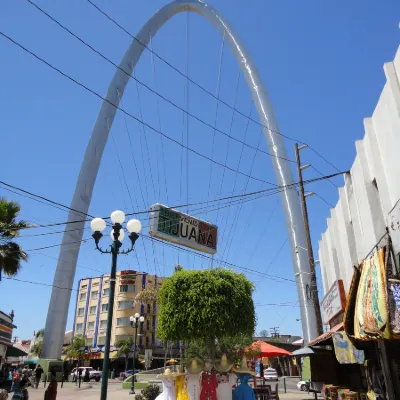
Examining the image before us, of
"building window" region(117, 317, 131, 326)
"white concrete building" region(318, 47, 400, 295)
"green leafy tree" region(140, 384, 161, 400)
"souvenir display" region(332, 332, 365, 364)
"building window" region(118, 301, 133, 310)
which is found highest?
"building window" region(118, 301, 133, 310)

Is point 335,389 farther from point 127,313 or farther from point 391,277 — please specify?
point 127,313

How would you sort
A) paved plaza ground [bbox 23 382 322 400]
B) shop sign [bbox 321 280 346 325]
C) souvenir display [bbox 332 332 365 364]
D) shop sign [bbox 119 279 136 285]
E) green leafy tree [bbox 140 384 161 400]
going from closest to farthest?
souvenir display [bbox 332 332 365 364] < shop sign [bbox 321 280 346 325] < green leafy tree [bbox 140 384 161 400] < paved plaza ground [bbox 23 382 322 400] < shop sign [bbox 119 279 136 285]

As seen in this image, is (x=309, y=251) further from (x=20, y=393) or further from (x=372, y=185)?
(x=20, y=393)

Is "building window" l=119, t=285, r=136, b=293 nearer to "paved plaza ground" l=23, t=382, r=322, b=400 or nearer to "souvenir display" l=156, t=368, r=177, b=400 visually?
"paved plaza ground" l=23, t=382, r=322, b=400

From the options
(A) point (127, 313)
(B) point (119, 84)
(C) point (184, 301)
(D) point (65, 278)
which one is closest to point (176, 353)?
(A) point (127, 313)

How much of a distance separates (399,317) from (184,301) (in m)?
9.33

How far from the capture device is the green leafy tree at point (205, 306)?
14.9 metres

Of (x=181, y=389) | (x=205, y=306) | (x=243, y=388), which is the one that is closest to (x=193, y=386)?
(x=181, y=389)

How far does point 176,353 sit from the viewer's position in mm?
68375

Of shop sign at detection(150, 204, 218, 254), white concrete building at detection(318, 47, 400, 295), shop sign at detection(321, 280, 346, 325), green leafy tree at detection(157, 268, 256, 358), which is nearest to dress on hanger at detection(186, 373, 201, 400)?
green leafy tree at detection(157, 268, 256, 358)

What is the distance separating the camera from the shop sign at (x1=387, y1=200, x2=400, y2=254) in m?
8.01

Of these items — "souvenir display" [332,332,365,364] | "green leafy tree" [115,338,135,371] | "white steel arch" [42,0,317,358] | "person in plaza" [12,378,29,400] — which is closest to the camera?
"souvenir display" [332,332,365,364]

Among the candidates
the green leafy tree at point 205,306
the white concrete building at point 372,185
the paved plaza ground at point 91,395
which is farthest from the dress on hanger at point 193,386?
the paved plaza ground at point 91,395

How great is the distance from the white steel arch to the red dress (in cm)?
1241
